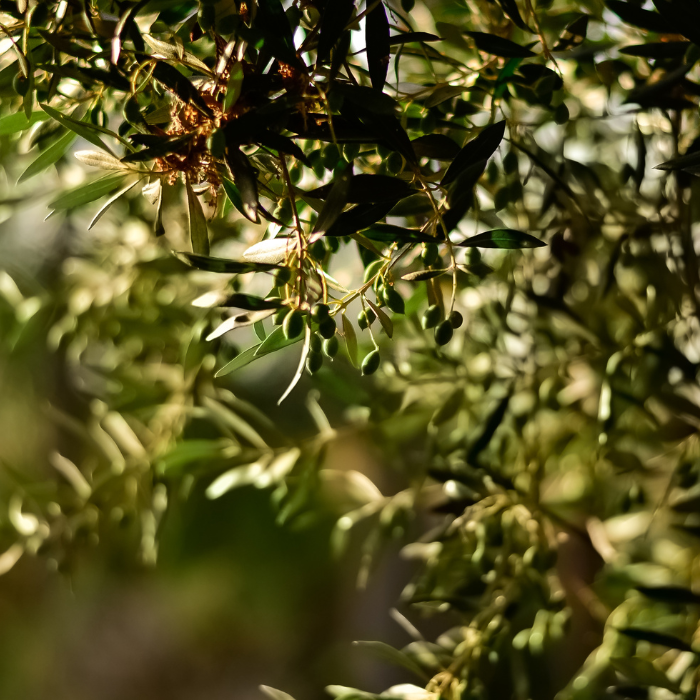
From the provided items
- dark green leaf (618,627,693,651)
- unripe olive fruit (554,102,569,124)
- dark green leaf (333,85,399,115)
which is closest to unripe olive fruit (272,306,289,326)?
dark green leaf (333,85,399,115)

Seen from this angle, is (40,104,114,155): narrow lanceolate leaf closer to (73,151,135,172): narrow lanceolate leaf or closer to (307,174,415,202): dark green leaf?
(73,151,135,172): narrow lanceolate leaf

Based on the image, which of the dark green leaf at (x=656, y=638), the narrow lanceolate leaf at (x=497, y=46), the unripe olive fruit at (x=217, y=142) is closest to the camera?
the unripe olive fruit at (x=217, y=142)

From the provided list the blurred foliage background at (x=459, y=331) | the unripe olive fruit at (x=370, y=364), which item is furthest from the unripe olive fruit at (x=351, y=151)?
the unripe olive fruit at (x=370, y=364)

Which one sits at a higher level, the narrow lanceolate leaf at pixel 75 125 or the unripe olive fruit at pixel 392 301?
the narrow lanceolate leaf at pixel 75 125

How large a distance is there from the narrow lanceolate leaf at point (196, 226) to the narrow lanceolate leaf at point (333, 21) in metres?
0.11

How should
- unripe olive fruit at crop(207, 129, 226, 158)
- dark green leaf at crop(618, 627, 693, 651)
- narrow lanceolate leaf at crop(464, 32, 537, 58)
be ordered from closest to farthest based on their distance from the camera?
unripe olive fruit at crop(207, 129, 226, 158)
narrow lanceolate leaf at crop(464, 32, 537, 58)
dark green leaf at crop(618, 627, 693, 651)

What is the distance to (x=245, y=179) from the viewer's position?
0.28 meters

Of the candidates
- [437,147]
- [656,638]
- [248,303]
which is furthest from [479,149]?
[656,638]

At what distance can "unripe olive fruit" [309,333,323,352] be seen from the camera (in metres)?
0.32

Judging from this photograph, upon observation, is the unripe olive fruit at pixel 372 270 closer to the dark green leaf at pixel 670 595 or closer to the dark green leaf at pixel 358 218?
the dark green leaf at pixel 358 218

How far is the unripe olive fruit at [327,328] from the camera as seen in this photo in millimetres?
308

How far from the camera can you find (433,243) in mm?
320

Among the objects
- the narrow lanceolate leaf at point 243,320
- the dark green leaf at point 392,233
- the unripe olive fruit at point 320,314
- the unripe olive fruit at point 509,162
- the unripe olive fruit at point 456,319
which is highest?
the dark green leaf at point 392,233

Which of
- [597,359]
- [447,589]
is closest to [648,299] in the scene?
[597,359]
